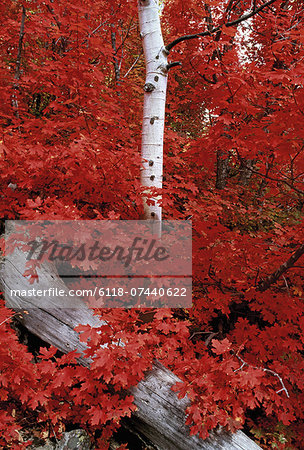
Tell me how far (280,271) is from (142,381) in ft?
7.15

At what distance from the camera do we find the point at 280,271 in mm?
3602

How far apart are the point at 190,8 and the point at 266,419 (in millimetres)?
8496

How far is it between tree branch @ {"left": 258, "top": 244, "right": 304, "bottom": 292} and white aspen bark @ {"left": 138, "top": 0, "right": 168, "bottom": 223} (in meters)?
1.77

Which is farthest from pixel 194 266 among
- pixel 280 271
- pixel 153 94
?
pixel 153 94

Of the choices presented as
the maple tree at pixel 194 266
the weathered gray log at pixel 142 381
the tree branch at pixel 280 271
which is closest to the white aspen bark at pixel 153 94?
the maple tree at pixel 194 266

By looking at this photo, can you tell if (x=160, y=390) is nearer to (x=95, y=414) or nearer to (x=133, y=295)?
(x=95, y=414)

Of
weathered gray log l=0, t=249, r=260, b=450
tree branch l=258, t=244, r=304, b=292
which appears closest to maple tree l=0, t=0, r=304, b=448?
tree branch l=258, t=244, r=304, b=292

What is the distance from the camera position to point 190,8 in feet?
21.7

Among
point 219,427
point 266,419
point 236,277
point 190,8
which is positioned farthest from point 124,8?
point 266,419

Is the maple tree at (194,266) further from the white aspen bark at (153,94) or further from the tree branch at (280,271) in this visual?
the white aspen bark at (153,94)

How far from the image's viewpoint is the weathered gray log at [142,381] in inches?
102

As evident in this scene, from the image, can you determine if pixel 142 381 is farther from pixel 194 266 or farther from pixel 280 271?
pixel 280 271

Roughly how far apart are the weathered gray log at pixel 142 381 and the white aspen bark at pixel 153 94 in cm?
165

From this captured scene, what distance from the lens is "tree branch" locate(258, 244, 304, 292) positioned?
10.8ft
